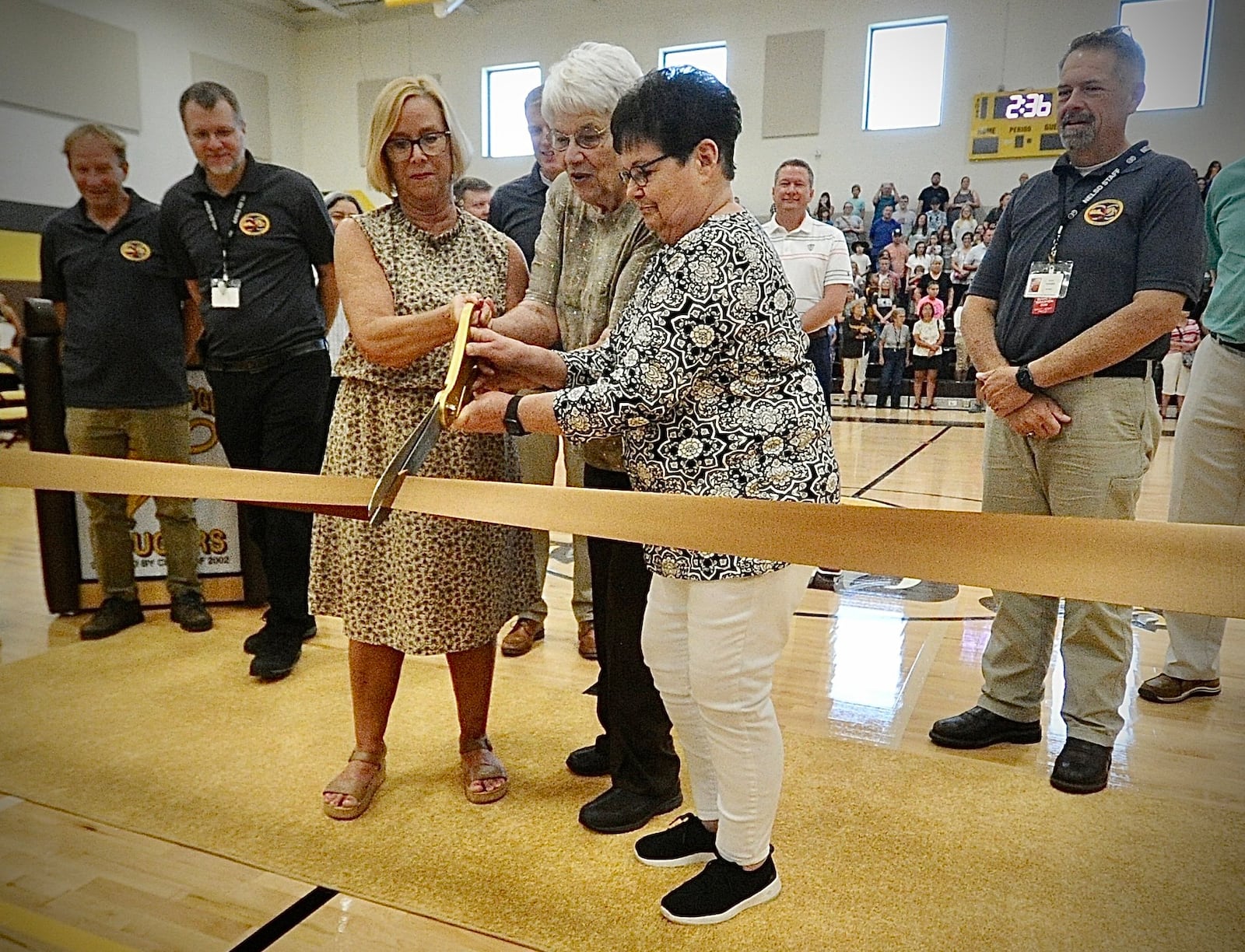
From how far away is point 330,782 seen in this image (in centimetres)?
171

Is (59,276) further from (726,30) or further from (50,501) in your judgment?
(726,30)

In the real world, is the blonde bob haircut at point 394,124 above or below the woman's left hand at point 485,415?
above

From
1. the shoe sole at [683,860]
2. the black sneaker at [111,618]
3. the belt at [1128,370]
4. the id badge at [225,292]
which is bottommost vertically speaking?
the black sneaker at [111,618]

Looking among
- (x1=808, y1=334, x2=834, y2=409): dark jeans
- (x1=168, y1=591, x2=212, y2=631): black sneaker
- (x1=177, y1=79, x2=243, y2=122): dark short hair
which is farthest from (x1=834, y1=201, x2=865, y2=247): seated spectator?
(x1=168, y1=591, x2=212, y2=631): black sneaker

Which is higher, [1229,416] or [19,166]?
[19,166]

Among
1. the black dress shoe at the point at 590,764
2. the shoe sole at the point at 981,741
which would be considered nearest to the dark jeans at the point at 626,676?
the black dress shoe at the point at 590,764

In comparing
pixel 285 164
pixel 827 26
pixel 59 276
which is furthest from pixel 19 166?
pixel 827 26

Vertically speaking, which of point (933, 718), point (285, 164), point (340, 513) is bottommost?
point (933, 718)

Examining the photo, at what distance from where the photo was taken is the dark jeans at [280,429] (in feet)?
7.57

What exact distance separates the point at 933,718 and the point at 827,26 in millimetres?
2185

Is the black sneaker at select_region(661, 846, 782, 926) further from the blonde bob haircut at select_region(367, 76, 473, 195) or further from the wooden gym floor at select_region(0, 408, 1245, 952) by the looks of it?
the blonde bob haircut at select_region(367, 76, 473, 195)

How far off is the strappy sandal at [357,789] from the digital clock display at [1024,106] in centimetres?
213

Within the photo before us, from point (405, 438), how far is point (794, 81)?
129 inches

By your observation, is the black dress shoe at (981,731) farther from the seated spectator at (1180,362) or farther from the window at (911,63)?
the window at (911,63)
